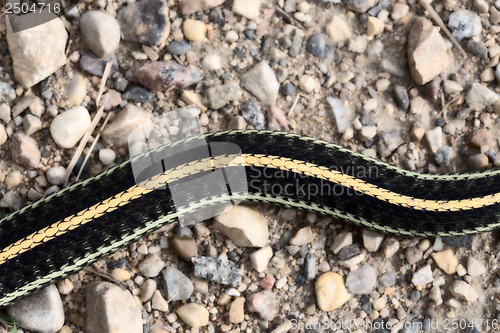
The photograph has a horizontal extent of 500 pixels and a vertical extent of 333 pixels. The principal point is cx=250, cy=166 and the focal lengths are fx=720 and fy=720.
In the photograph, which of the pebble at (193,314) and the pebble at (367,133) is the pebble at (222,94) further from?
the pebble at (193,314)

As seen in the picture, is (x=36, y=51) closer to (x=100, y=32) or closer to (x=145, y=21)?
(x=100, y=32)

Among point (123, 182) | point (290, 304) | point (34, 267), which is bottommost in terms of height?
point (290, 304)

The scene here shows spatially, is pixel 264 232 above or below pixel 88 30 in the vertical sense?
below

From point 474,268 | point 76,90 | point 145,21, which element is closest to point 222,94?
point 145,21

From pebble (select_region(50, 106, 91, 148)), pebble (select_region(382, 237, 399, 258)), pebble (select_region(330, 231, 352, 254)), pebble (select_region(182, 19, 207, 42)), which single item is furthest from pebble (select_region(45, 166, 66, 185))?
pebble (select_region(382, 237, 399, 258))

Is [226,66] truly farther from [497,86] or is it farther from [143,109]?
[497,86]

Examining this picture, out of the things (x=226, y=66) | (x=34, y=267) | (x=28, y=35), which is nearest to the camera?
(x=34, y=267)

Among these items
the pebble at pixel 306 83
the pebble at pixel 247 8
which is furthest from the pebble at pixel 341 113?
the pebble at pixel 247 8

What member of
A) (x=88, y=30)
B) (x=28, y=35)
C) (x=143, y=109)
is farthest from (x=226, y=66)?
(x=28, y=35)
